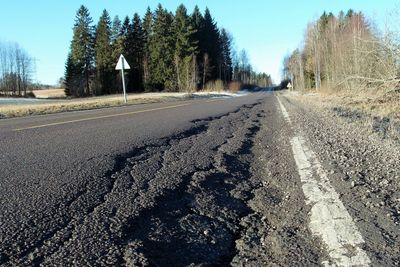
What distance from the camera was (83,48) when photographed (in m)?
67.9

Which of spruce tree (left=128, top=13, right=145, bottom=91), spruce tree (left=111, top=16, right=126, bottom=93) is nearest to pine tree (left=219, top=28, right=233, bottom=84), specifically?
spruce tree (left=128, top=13, right=145, bottom=91)

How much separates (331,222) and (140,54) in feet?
236

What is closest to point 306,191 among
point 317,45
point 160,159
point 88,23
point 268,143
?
point 160,159

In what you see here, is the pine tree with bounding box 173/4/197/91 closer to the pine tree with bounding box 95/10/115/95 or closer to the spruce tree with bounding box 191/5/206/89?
the spruce tree with bounding box 191/5/206/89

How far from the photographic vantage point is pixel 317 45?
182 feet

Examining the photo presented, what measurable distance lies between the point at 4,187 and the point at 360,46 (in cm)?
1578

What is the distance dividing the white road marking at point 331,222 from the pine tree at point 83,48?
65.6 meters

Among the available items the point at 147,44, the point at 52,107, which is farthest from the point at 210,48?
the point at 52,107

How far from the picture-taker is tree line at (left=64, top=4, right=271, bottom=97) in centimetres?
6725

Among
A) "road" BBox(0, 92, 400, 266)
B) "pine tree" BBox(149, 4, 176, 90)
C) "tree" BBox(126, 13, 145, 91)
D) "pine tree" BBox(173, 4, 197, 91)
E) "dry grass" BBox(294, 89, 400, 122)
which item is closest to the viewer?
"road" BBox(0, 92, 400, 266)

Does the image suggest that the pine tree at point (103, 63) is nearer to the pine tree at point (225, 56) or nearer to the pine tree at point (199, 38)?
the pine tree at point (199, 38)

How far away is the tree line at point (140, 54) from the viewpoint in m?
67.2

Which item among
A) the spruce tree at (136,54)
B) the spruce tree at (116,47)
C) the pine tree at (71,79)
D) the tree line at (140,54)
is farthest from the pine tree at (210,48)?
the pine tree at (71,79)

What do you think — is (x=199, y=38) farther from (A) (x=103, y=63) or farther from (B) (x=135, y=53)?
(A) (x=103, y=63)
